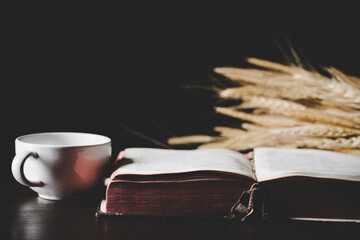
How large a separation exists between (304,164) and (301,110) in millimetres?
224

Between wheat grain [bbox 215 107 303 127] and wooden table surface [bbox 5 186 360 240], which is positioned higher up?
wheat grain [bbox 215 107 303 127]

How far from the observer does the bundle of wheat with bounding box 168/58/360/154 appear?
0.88 m

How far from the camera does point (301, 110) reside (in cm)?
92

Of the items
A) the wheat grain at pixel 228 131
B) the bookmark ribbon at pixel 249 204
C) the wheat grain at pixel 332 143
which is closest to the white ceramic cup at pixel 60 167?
the bookmark ribbon at pixel 249 204

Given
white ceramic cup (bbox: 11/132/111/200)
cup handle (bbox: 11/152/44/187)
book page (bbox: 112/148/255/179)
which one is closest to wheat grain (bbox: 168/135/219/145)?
book page (bbox: 112/148/255/179)

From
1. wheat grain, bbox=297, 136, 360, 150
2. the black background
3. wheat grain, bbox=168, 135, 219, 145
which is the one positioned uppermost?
the black background

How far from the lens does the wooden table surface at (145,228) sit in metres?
0.60

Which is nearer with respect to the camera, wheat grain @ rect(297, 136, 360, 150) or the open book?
the open book

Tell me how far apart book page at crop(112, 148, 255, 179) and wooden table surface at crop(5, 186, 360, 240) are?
81 mm

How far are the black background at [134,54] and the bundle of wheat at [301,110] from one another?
0.36 ft

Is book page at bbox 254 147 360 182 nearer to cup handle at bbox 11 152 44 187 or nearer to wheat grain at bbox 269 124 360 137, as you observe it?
wheat grain at bbox 269 124 360 137

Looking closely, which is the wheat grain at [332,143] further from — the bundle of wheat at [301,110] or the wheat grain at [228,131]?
the wheat grain at [228,131]

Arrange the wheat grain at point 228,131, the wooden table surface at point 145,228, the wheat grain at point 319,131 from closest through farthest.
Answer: the wooden table surface at point 145,228 < the wheat grain at point 319,131 < the wheat grain at point 228,131

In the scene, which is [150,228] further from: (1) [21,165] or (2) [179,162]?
(1) [21,165]
